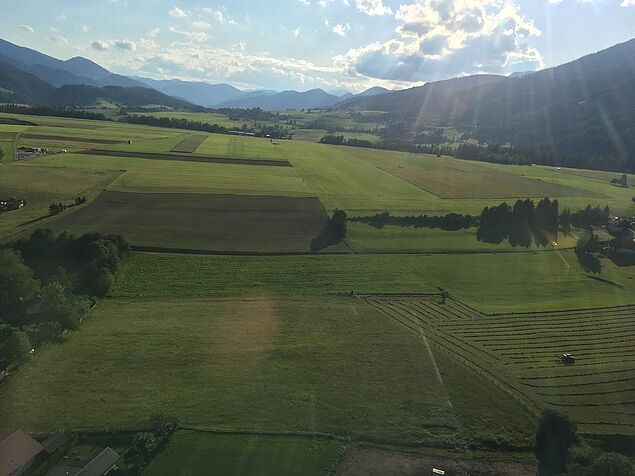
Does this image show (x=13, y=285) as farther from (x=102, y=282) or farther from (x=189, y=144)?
(x=189, y=144)

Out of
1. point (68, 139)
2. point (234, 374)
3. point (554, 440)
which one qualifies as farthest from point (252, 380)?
point (68, 139)

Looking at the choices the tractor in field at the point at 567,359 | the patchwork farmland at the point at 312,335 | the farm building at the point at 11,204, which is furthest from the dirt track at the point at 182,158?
the tractor in field at the point at 567,359

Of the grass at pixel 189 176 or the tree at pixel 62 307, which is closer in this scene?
the tree at pixel 62 307

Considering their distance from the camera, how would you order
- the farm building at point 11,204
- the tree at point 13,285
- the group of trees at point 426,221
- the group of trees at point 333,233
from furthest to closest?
the group of trees at point 426,221 < the farm building at point 11,204 < the group of trees at point 333,233 < the tree at point 13,285

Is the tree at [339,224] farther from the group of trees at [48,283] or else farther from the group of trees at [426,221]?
the group of trees at [48,283]

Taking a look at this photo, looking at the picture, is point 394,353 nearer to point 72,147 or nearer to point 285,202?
point 285,202

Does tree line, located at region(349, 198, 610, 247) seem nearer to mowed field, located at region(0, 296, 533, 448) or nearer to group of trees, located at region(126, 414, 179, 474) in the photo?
mowed field, located at region(0, 296, 533, 448)

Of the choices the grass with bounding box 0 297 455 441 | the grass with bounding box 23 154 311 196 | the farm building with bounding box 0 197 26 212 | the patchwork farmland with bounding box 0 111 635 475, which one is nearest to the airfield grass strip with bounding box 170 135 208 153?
the grass with bounding box 23 154 311 196
